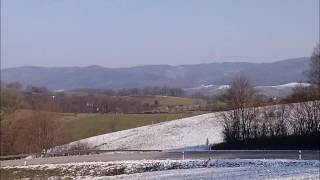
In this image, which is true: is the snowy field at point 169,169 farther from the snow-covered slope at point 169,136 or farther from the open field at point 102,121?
the open field at point 102,121

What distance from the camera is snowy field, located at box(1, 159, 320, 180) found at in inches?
1249

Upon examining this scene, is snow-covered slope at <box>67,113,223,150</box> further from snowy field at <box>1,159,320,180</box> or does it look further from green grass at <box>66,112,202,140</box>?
snowy field at <box>1,159,320,180</box>

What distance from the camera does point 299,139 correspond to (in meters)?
54.4

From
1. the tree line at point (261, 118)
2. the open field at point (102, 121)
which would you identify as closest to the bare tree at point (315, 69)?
the tree line at point (261, 118)

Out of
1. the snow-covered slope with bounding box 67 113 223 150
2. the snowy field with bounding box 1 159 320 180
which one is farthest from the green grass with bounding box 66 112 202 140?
the snowy field with bounding box 1 159 320 180

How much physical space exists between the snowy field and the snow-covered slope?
1825cm

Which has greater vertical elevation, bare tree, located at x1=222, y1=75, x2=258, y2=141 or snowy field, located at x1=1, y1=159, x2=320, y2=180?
bare tree, located at x1=222, y1=75, x2=258, y2=141

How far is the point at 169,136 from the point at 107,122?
21602 mm

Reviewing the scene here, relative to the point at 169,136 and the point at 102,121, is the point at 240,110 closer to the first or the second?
the point at 169,136

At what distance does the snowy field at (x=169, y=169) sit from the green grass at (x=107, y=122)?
34.8 metres

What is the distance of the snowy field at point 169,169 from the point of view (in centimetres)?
3172

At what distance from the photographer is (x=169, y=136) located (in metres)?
70.5

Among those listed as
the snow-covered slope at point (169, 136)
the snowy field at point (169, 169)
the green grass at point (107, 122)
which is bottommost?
the snowy field at point (169, 169)

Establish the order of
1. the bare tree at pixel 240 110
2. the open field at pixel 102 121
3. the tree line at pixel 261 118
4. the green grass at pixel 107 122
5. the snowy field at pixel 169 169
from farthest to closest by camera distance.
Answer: the green grass at pixel 107 122, the open field at pixel 102 121, the bare tree at pixel 240 110, the tree line at pixel 261 118, the snowy field at pixel 169 169
